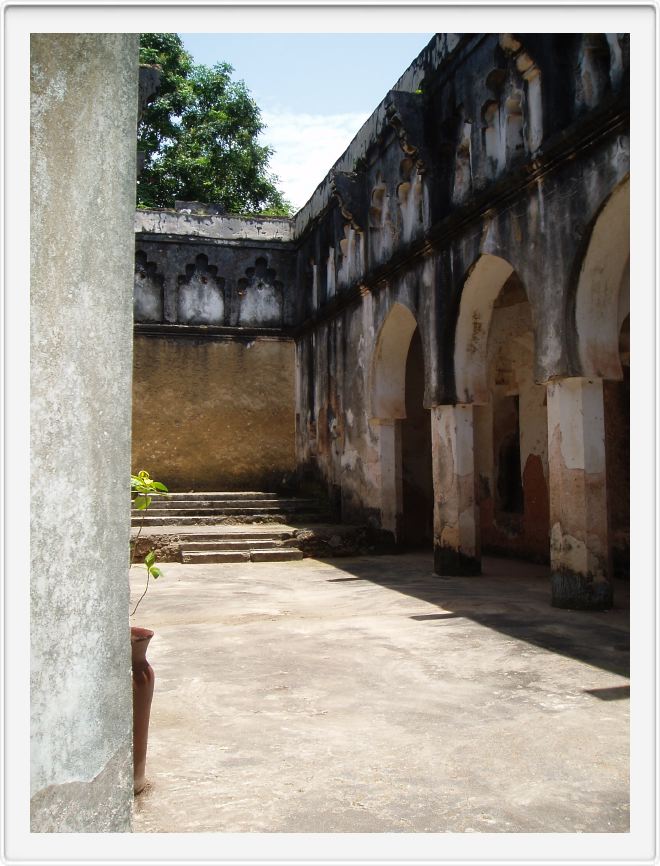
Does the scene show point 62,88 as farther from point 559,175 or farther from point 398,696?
point 559,175

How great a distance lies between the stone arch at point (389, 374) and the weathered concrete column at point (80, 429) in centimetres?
888

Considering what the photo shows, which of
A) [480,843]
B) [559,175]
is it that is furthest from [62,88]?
[559,175]

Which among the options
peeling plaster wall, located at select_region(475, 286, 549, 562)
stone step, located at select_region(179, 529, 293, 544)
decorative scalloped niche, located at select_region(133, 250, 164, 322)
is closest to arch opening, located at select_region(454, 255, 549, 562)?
peeling plaster wall, located at select_region(475, 286, 549, 562)

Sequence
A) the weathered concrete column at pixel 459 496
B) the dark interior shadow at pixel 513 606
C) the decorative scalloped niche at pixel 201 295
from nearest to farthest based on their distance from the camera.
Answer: the dark interior shadow at pixel 513 606 → the weathered concrete column at pixel 459 496 → the decorative scalloped niche at pixel 201 295

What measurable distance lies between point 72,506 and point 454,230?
7341 mm

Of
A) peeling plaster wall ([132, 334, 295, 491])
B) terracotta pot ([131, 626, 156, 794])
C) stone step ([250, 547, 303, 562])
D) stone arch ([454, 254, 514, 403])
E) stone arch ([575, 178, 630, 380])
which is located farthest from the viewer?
peeling plaster wall ([132, 334, 295, 491])

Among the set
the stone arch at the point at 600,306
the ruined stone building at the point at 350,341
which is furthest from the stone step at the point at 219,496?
the stone arch at the point at 600,306

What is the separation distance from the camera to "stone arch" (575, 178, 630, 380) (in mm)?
6633

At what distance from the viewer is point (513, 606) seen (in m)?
7.10

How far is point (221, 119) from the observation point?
932 inches

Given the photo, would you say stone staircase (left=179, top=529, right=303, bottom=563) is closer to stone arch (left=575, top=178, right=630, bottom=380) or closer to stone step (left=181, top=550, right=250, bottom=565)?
stone step (left=181, top=550, right=250, bottom=565)

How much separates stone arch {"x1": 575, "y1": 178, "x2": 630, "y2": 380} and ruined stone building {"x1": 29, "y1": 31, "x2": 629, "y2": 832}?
19 mm

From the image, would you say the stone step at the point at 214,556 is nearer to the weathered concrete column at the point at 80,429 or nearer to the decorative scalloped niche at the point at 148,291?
the decorative scalloped niche at the point at 148,291

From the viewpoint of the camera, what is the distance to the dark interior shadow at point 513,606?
217 inches
